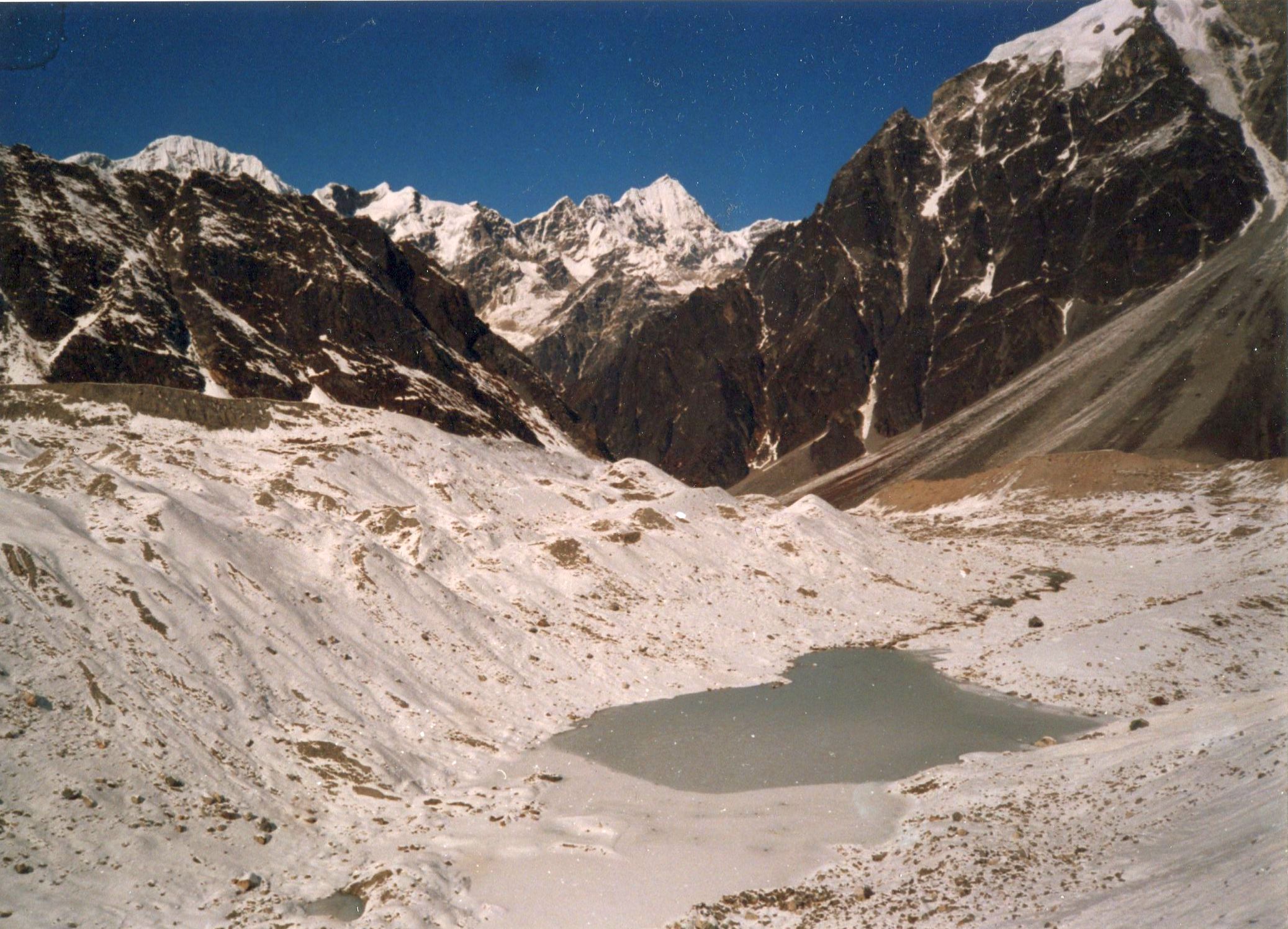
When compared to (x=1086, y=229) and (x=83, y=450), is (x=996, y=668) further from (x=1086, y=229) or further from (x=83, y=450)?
(x=1086, y=229)

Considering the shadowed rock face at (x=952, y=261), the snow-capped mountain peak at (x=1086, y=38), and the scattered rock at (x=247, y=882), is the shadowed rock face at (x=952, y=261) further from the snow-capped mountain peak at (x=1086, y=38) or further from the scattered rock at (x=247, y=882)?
the scattered rock at (x=247, y=882)

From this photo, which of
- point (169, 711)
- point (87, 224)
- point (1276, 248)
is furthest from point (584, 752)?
point (1276, 248)

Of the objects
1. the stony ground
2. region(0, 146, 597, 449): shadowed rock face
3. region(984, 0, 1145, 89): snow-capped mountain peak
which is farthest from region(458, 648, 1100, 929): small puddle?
region(984, 0, 1145, 89): snow-capped mountain peak

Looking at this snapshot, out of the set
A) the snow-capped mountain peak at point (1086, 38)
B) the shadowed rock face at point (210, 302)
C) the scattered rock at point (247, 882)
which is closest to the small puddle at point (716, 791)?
the scattered rock at point (247, 882)

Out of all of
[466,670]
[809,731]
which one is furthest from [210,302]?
[809,731]

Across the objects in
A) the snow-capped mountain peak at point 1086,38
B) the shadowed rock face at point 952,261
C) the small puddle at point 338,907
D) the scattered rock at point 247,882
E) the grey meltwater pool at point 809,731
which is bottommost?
the grey meltwater pool at point 809,731

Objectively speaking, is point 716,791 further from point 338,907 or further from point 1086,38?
point 1086,38

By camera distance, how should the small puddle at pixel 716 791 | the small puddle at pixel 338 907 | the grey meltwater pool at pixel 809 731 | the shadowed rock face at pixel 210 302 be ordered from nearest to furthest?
A: the small puddle at pixel 338 907 → the small puddle at pixel 716 791 → the grey meltwater pool at pixel 809 731 → the shadowed rock face at pixel 210 302
